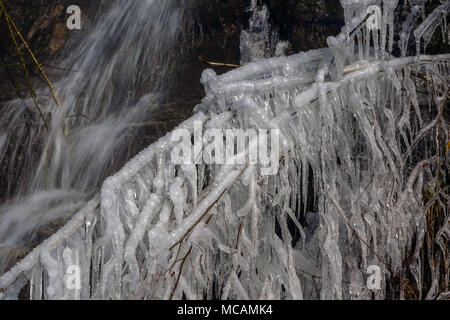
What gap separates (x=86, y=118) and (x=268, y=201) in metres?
2.76

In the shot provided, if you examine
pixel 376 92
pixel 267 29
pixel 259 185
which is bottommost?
pixel 259 185

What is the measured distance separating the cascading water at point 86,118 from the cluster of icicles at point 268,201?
1.66 meters

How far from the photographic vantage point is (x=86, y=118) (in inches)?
169

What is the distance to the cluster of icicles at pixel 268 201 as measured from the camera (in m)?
1.81

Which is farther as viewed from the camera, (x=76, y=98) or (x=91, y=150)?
(x=76, y=98)

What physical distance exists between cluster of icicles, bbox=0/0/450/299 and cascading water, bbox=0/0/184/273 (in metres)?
1.66

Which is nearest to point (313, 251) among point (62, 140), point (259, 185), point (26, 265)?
point (259, 185)

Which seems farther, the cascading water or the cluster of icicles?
the cascading water

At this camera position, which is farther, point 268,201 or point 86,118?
point 86,118

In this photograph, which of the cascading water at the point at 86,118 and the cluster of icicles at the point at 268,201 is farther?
the cascading water at the point at 86,118

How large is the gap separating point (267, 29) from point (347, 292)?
2744 mm

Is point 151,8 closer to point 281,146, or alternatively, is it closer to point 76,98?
point 76,98

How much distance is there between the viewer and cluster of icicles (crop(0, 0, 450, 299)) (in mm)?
1812

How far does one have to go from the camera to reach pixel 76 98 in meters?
4.42
